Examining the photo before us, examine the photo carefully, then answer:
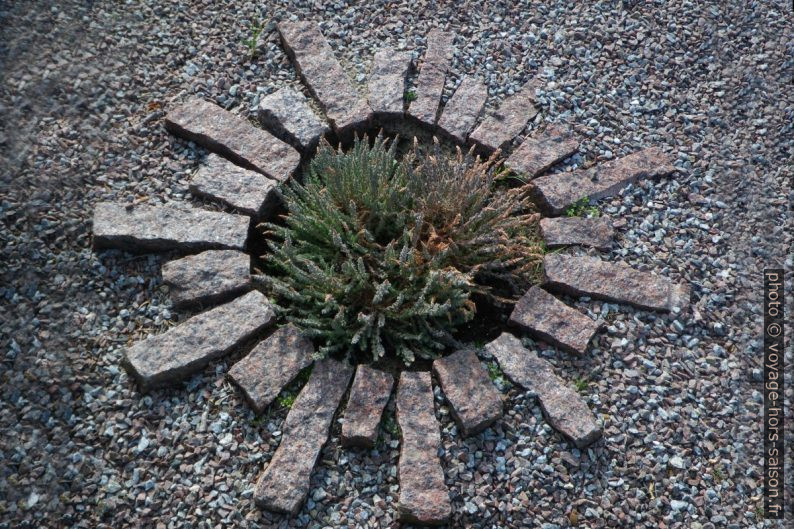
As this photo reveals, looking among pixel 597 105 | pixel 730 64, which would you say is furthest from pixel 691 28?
pixel 597 105

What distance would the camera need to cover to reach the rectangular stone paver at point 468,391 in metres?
2.82

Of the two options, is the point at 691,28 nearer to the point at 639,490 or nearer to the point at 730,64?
the point at 730,64

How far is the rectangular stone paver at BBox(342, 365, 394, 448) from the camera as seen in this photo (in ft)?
9.05

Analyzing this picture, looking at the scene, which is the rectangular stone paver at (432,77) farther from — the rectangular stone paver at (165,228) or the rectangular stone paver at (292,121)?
the rectangular stone paver at (165,228)

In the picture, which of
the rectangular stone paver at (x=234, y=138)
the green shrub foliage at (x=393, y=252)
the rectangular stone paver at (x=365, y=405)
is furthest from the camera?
the rectangular stone paver at (x=234, y=138)

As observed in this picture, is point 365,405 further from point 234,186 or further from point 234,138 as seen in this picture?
point 234,138

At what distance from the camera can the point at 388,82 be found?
12.2 feet

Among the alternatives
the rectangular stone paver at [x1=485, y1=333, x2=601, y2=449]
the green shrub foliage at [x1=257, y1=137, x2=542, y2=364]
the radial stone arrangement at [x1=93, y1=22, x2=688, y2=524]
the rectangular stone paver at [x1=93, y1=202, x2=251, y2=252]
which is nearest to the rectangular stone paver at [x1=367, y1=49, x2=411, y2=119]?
the radial stone arrangement at [x1=93, y1=22, x2=688, y2=524]

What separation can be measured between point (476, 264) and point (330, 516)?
1.18 m

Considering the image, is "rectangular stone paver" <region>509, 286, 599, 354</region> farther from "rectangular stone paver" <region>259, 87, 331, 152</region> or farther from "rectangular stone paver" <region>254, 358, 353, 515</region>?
"rectangular stone paver" <region>259, 87, 331, 152</region>

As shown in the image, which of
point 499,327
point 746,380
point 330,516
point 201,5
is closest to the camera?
point 330,516

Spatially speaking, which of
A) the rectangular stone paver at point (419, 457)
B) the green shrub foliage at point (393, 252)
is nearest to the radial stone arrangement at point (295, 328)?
the rectangular stone paver at point (419, 457)

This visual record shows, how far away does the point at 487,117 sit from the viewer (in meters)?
3.68

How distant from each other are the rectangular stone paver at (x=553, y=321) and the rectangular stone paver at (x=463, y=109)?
0.92m
